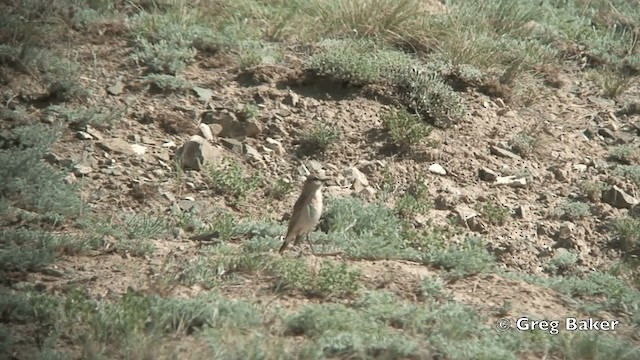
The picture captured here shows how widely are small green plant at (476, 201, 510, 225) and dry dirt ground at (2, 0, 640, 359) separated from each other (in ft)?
0.15

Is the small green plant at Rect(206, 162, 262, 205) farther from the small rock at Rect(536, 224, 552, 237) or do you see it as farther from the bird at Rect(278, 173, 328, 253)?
the small rock at Rect(536, 224, 552, 237)

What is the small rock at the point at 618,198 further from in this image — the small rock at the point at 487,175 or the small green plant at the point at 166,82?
the small green plant at the point at 166,82

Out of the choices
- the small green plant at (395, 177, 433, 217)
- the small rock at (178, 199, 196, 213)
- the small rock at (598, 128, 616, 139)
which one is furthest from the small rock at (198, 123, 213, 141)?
the small rock at (598, 128, 616, 139)

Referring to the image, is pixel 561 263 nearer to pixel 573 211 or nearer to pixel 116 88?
pixel 573 211

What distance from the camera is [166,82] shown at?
10078 mm

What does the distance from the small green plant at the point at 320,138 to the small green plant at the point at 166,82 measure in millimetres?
1393

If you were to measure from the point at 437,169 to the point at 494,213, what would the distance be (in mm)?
847

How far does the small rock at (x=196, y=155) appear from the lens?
30.3ft

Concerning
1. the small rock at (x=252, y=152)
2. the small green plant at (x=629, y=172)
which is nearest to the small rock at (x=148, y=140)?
the small rock at (x=252, y=152)

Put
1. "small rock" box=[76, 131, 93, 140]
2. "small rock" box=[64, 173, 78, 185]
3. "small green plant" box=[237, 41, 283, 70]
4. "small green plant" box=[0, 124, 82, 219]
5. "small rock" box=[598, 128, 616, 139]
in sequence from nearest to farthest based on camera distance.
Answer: "small green plant" box=[0, 124, 82, 219] < "small rock" box=[64, 173, 78, 185] < "small rock" box=[76, 131, 93, 140] < "small green plant" box=[237, 41, 283, 70] < "small rock" box=[598, 128, 616, 139]

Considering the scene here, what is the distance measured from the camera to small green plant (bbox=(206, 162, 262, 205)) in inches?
354

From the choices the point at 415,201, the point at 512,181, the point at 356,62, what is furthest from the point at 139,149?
the point at 512,181

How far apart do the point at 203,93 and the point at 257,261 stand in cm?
312

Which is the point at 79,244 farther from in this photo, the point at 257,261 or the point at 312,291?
the point at 312,291
